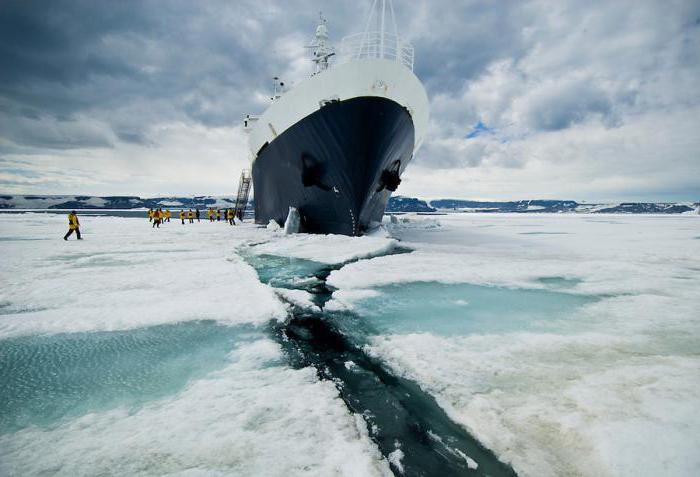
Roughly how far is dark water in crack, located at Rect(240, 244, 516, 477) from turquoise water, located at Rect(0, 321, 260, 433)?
2.11 ft

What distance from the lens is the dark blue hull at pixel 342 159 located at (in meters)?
10.1

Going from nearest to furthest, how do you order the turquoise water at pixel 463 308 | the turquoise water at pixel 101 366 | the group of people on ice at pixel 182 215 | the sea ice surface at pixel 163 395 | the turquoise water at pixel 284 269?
the sea ice surface at pixel 163 395 → the turquoise water at pixel 101 366 → the turquoise water at pixel 463 308 → the turquoise water at pixel 284 269 → the group of people on ice at pixel 182 215

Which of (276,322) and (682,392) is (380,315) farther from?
(682,392)

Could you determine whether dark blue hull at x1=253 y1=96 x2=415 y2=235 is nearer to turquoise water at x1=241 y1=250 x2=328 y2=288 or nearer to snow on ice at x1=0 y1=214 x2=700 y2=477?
turquoise water at x1=241 y1=250 x2=328 y2=288

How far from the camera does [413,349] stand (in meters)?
2.82

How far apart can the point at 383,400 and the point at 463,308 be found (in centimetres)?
223

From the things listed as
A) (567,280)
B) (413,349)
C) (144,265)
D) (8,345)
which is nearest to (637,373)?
(413,349)

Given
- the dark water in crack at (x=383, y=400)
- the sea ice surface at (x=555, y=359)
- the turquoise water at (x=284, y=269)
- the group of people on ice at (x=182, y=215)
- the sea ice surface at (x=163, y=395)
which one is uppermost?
the group of people on ice at (x=182, y=215)

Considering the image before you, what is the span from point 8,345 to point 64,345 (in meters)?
0.47

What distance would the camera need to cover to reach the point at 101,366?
2564mm

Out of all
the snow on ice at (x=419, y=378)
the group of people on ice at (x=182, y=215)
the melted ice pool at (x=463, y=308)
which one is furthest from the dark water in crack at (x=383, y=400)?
the group of people on ice at (x=182, y=215)

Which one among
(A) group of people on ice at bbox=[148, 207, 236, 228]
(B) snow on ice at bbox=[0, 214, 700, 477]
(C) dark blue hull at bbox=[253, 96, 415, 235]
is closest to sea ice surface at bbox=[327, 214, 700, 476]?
(B) snow on ice at bbox=[0, 214, 700, 477]

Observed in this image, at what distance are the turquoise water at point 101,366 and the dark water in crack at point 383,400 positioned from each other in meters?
0.64

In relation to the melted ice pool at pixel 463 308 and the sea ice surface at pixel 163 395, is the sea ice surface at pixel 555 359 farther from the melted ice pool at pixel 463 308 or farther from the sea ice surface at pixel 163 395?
the sea ice surface at pixel 163 395
